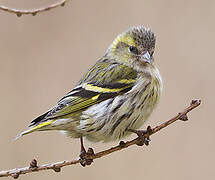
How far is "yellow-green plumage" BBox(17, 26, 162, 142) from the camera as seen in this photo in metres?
3.61

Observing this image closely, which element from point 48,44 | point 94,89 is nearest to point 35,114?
point 48,44

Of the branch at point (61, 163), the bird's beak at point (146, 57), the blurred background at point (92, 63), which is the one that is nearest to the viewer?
the branch at point (61, 163)

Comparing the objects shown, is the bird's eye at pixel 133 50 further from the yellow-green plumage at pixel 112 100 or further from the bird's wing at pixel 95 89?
the bird's wing at pixel 95 89

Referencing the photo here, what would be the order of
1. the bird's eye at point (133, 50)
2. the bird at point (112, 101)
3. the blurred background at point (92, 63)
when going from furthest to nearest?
the blurred background at point (92, 63) < the bird's eye at point (133, 50) < the bird at point (112, 101)

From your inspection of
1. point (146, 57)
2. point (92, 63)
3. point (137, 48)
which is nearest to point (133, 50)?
point (137, 48)

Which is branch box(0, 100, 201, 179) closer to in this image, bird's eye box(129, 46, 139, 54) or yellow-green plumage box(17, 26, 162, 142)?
yellow-green plumage box(17, 26, 162, 142)

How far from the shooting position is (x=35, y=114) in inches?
209

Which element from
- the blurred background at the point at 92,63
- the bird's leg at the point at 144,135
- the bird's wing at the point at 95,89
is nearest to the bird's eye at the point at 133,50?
the bird's wing at the point at 95,89

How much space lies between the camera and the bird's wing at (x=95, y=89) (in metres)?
3.68

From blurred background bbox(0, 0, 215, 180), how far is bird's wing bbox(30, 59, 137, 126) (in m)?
1.48

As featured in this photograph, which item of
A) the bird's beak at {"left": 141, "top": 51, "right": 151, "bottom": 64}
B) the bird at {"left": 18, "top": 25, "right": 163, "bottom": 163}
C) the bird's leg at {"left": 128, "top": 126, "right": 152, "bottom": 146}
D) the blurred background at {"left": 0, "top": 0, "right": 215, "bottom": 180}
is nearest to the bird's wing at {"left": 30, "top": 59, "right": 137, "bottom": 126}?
the bird at {"left": 18, "top": 25, "right": 163, "bottom": 163}

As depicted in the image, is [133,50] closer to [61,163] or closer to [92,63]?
[61,163]

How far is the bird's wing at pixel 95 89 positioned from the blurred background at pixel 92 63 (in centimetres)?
148

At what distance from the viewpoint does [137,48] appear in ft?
12.9
